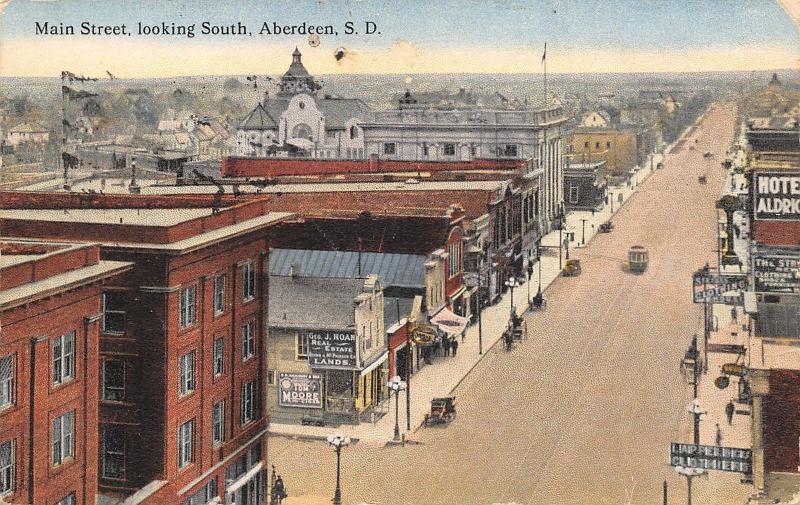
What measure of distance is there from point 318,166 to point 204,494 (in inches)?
175

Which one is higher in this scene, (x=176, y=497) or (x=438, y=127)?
(x=438, y=127)

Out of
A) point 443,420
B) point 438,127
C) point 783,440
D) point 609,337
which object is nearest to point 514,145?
point 438,127

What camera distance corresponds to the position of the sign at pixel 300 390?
1398cm

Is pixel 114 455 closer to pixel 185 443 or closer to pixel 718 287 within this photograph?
pixel 185 443

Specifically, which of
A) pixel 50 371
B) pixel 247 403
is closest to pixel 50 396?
pixel 50 371

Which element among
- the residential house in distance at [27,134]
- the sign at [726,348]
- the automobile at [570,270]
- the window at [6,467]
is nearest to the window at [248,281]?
the residential house in distance at [27,134]

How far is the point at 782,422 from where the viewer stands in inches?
515

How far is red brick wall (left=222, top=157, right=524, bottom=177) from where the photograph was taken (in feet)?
47.8

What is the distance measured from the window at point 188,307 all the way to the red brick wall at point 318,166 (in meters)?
1.99

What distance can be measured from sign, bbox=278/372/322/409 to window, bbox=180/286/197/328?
1.51m

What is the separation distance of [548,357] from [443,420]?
1.64 meters

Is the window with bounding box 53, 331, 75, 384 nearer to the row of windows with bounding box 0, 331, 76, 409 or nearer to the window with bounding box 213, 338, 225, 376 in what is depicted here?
the row of windows with bounding box 0, 331, 76, 409

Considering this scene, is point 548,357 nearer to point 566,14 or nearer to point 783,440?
point 783,440

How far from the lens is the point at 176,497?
1335 centimetres
